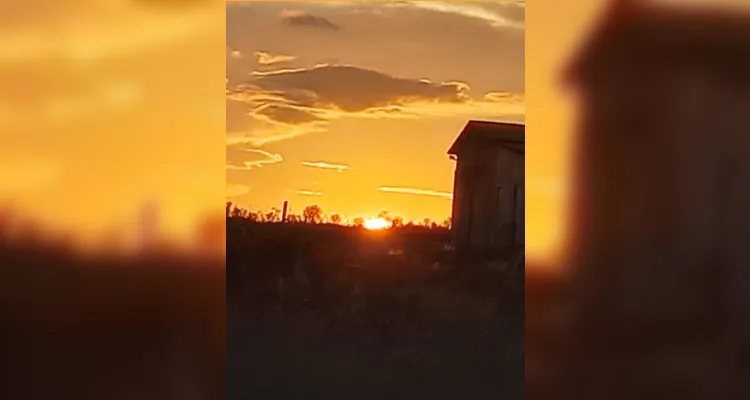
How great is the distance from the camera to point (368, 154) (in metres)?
2.09

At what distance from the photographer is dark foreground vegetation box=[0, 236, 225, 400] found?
2.13 meters

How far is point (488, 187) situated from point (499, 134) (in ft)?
0.44

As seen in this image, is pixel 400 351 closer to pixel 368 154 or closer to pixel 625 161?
pixel 368 154

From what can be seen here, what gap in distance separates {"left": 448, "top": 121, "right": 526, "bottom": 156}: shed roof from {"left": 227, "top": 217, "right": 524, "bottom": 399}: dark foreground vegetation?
244 millimetres

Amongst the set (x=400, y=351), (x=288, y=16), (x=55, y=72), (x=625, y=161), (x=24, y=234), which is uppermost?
(x=288, y=16)

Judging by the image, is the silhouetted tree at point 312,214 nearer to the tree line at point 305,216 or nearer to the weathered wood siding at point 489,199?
the tree line at point 305,216

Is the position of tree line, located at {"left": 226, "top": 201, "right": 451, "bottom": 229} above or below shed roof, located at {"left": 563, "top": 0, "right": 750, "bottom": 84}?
below

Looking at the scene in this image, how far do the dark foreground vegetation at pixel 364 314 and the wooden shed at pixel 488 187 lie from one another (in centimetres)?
7

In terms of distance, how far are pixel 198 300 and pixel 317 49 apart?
0.70m

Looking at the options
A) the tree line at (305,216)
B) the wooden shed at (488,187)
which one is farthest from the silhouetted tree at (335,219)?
the wooden shed at (488,187)

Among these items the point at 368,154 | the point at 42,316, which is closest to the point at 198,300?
the point at 42,316

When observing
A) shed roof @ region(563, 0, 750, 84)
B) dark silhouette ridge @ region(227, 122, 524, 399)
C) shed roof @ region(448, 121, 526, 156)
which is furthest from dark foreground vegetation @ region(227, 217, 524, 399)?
shed roof @ region(563, 0, 750, 84)

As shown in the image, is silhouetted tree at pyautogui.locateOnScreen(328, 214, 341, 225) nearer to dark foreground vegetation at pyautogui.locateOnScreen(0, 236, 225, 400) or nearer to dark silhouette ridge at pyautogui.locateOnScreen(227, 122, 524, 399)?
dark silhouette ridge at pyautogui.locateOnScreen(227, 122, 524, 399)

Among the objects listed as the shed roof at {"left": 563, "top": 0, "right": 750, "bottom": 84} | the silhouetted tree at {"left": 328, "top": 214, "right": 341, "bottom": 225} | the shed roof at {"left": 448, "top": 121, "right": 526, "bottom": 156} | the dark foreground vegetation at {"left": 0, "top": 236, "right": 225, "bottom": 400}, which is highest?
the shed roof at {"left": 563, "top": 0, "right": 750, "bottom": 84}
